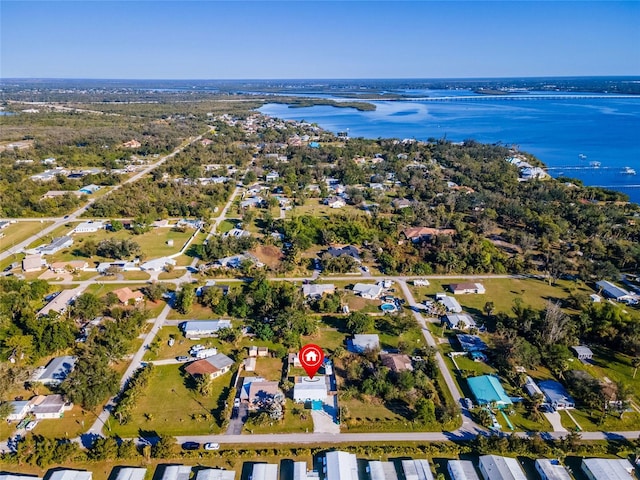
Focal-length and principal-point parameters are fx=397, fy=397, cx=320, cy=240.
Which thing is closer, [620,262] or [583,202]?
[620,262]

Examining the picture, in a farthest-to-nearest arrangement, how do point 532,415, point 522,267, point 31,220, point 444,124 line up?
point 444,124 < point 31,220 < point 522,267 < point 532,415

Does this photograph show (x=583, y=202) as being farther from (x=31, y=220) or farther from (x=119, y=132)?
(x=119, y=132)

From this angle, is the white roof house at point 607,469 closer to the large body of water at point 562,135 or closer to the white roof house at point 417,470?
the white roof house at point 417,470

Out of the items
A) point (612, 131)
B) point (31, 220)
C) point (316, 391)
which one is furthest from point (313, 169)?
point (612, 131)

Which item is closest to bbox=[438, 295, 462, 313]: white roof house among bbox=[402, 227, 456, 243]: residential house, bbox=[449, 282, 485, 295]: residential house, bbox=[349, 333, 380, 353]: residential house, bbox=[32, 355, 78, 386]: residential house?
bbox=[449, 282, 485, 295]: residential house

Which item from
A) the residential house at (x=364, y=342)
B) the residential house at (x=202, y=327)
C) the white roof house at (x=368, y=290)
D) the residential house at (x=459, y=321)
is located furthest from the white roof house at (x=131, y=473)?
the residential house at (x=459, y=321)
